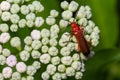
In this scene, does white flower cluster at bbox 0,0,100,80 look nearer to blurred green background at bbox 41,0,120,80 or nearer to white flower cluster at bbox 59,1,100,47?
white flower cluster at bbox 59,1,100,47

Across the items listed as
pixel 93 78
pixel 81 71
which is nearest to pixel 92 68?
pixel 93 78

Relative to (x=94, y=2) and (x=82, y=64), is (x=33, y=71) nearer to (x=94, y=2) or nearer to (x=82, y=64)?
(x=82, y=64)

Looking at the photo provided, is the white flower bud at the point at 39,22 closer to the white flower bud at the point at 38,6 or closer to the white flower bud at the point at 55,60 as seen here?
the white flower bud at the point at 38,6

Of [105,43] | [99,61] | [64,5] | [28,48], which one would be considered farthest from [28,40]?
[105,43]

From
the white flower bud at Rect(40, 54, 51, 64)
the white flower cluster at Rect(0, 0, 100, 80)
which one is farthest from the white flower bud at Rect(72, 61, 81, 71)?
the white flower bud at Rect(40, 54, 51, 64)

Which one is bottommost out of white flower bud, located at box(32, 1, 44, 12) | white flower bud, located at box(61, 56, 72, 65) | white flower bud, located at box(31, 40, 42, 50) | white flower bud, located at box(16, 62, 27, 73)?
white flower bud, located at box(16, 62, 27, 73)
